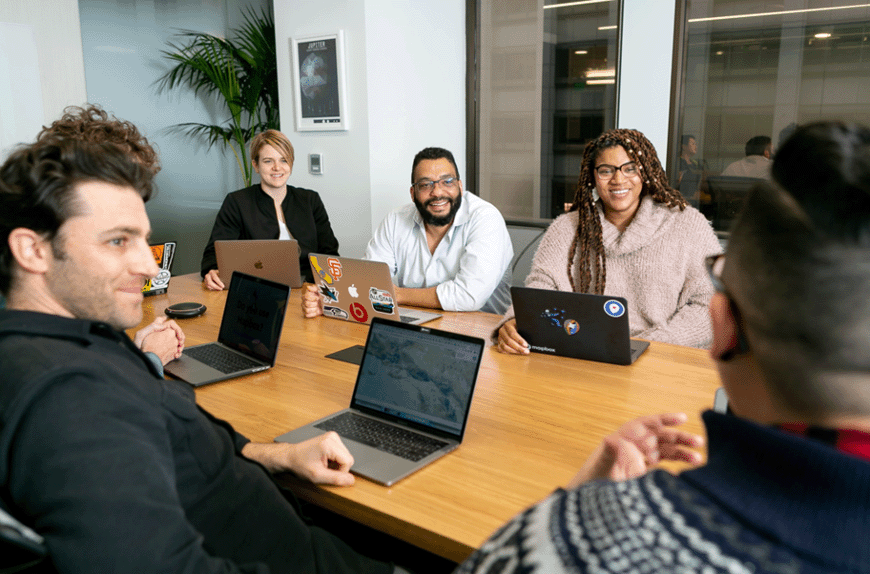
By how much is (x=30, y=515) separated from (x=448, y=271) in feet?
7.41

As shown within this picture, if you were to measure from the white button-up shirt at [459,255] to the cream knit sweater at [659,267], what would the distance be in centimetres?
33

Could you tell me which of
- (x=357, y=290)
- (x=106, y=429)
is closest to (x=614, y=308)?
(x=357, y=290)

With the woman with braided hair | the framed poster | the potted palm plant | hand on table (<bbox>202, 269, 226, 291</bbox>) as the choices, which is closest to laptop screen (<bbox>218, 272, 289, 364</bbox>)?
hand on table (<bbox>202, 269, 226, 291</bbox>)

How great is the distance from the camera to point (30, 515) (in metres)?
0.80

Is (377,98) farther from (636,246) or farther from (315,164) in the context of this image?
(636,246)

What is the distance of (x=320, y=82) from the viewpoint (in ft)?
Result: 13.5

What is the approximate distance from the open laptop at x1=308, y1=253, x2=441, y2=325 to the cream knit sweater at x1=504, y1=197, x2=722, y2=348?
58 centimetres

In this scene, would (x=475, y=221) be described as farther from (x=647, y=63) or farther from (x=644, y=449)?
(x=644, y=449)

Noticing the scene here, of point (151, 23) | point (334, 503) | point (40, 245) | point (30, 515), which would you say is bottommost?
point (334, 503)

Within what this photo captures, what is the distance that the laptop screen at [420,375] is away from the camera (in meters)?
1.38

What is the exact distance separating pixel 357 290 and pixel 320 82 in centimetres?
227

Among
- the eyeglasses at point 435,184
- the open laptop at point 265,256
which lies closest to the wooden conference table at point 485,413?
the open laptop at point 265,256

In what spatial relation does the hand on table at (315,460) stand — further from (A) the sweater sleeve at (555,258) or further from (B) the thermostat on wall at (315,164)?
(B) the thermostat on wall at (315,164)

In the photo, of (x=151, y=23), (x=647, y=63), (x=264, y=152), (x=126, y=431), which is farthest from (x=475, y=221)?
(x=151, y=23)
